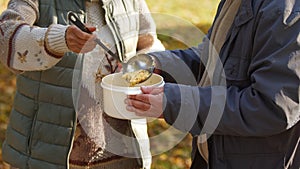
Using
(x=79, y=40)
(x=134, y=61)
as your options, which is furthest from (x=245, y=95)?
(x=79, y=40)

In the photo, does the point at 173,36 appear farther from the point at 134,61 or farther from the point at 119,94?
the point at 119,94

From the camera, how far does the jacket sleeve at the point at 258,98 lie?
1630 millimetres

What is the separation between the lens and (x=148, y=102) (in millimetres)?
1795

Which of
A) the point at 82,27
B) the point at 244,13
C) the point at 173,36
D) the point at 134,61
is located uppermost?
the point at 244,13

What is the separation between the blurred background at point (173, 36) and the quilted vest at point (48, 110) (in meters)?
0.29

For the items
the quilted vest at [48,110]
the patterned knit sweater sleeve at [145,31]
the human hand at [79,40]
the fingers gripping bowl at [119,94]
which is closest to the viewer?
the fingers gripping bowl at [119,94]

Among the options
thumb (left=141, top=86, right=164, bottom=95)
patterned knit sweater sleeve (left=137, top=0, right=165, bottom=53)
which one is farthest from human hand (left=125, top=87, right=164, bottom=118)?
patterned knit sweater sleeve (left=137, top=0, right=165, bottom=53)

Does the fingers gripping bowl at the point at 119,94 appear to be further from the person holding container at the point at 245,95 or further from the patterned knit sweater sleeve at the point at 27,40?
the patterned knit sweater sleeve at the point at 27,40

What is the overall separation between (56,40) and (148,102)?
55cm

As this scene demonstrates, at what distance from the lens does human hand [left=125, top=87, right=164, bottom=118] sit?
1.79 meters

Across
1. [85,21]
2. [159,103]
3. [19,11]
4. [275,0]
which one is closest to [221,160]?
[159,103]

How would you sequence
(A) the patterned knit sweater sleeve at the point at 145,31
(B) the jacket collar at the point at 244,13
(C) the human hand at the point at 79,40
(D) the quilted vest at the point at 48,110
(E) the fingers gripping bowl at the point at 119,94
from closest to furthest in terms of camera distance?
(B) the jacket collar at the point at 244,13
(E) the fingers gripping bowl at the point at 119,94
(C) the human hand at the point at 79,40
(D) the quilted vest at the point at 48,110
(A) the patterned knit sweater sleeve at the point at 145,31

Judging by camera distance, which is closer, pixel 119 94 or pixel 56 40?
pixel 119 94

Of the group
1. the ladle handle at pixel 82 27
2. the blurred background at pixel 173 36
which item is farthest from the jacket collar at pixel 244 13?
the ladle handle at pixel 82 27
